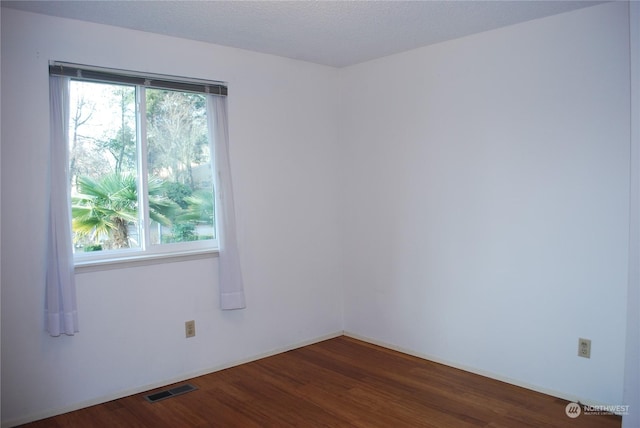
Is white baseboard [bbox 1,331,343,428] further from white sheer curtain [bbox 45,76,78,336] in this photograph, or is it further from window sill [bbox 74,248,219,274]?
window sill [bbox 74,248,219,274]

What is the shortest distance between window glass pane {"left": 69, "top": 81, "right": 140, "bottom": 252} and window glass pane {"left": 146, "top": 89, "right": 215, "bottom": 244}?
14 centimetres

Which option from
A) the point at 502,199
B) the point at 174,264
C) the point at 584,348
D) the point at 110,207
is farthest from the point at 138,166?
the point at 584,348

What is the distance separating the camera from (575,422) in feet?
9.39

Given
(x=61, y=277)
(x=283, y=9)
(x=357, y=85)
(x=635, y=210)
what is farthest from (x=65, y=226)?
(x=635, y=210)

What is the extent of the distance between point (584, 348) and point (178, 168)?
2998mm

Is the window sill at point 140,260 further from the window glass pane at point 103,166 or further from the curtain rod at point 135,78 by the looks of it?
the curtain rod at point 135,78

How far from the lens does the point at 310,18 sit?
3156 millimetres

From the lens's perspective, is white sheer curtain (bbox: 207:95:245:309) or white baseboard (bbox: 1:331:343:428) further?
white sheer curtain (bbox: 207:95:245:309)

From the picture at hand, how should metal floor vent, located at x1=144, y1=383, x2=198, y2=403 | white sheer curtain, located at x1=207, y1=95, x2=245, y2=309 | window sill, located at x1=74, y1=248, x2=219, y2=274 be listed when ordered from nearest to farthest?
window sill, located at x1=74, y1=248, x2=219, y2=274 → metal floor vent, located at x1=144, y1=383, x2=198, y2=403 → white sheer curtain, located at x1=207, y1=95, x2=245, y2=309

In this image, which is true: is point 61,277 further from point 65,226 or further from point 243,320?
point 243,320

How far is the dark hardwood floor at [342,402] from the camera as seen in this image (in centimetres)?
294

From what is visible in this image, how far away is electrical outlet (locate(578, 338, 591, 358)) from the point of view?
10.1 ft

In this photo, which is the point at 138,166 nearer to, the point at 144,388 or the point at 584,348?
the point at 144,388

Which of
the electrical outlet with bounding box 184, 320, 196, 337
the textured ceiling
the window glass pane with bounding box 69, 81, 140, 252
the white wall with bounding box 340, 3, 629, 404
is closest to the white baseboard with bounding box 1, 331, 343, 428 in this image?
the electrical outlet with bounding box 184, 320, 196, 337
